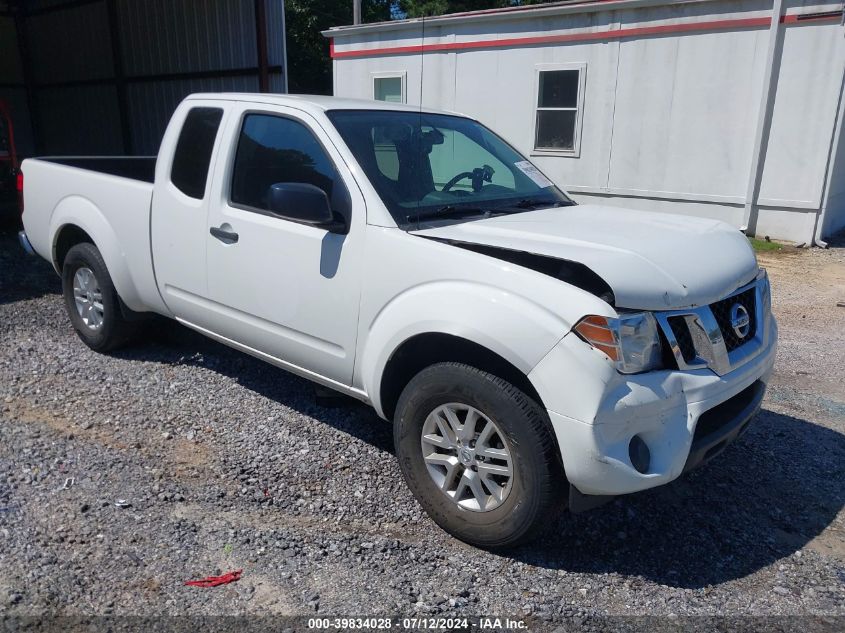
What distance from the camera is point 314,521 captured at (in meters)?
3.42

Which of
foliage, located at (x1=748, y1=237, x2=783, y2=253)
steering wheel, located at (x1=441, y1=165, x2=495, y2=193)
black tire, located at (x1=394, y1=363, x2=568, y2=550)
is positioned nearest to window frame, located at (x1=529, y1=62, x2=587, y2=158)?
foliage, located at (x1=748, y1=237, x2=783, y2=253)

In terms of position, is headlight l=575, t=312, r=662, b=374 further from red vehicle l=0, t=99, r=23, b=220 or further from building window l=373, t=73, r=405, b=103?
building window l=373, t=73, r=405, b=103

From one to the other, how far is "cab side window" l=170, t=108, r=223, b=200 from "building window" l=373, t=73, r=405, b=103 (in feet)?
31.6

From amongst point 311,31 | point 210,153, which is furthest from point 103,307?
point 311,31

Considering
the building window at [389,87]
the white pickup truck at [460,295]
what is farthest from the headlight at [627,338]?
the building window at [389,87]

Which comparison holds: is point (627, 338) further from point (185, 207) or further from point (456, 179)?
point (185, 207)

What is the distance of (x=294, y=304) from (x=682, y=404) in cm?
200

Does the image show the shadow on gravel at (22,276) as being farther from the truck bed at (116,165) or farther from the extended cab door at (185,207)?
the extended cab door at (185,207)

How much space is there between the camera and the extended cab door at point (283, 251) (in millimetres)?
3568

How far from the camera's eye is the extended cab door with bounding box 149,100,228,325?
434 cm

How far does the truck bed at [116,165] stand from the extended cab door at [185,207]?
1826 mm

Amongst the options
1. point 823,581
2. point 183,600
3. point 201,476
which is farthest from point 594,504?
point 201,476

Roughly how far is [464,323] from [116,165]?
5058 millimetres

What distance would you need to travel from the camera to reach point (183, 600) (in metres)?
2.82
